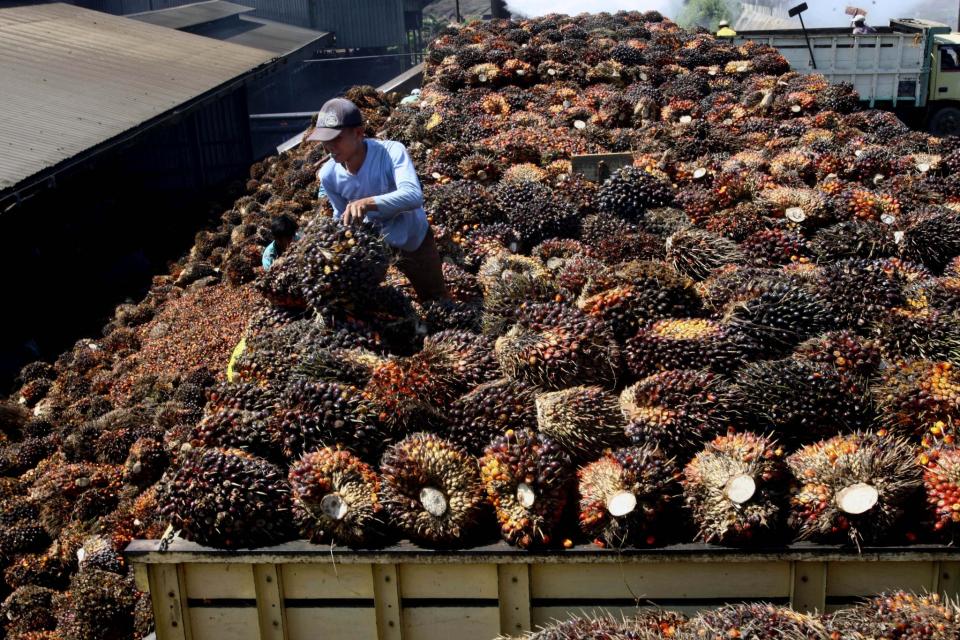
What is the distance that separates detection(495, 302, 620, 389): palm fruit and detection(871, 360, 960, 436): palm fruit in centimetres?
129

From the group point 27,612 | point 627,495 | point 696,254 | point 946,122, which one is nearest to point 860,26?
point 946,122

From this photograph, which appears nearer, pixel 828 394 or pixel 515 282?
pixel 828 394

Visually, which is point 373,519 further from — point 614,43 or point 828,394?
point 614,43

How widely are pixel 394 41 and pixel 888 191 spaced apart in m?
26.8

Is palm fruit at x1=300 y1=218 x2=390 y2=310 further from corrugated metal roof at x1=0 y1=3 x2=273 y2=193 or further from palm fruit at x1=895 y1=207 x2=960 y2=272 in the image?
corrugated metal roof at x1=0 y1=3 x2=273 y2=193

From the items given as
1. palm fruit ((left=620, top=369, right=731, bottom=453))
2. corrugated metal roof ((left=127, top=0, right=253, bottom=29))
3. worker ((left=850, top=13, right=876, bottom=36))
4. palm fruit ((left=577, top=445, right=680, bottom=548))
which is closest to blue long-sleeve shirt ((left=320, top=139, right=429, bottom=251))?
palm fruit ((left=620, top=369, right=731, bottom=453))

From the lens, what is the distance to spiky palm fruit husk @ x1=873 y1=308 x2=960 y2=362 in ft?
14.9

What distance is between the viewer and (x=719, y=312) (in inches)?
196

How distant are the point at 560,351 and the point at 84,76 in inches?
475

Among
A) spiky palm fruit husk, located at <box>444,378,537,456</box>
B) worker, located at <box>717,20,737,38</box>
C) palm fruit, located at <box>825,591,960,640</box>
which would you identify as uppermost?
worker, located at <box>717,20,737,38</box>

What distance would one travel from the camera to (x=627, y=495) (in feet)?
11.8

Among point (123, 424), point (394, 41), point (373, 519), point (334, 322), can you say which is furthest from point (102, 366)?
point (394, 41)

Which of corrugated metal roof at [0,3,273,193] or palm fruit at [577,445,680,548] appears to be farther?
corrugated metal roof at [0,3,273,193]

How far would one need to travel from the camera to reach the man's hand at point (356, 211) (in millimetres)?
4848
